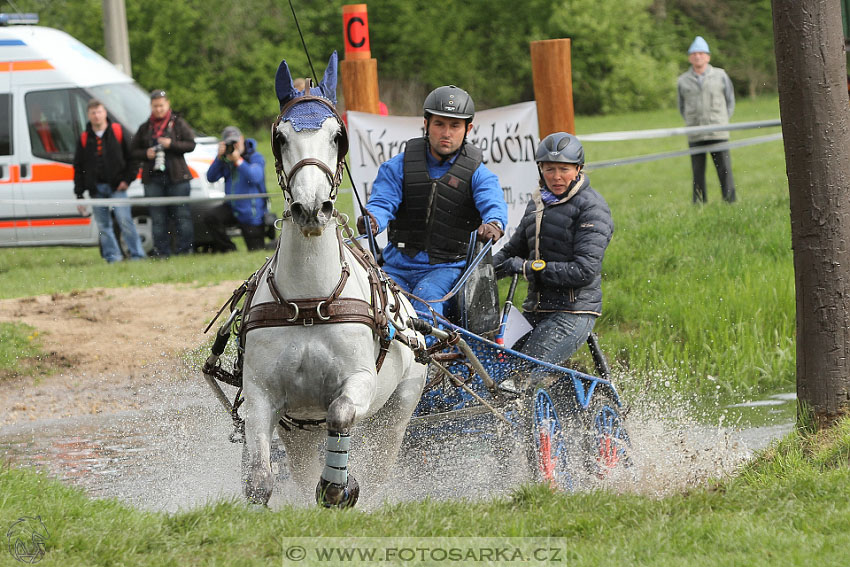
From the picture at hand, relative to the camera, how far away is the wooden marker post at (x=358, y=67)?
1062 centimetres

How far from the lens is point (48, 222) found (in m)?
15.9

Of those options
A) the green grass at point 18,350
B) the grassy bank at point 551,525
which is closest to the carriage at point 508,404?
the grassy bank at point 551,525

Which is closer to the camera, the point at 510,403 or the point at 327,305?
the point at 327,305

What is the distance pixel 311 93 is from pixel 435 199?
6.30ft

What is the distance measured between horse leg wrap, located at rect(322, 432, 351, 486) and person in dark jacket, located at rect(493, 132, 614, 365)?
1.99 metres

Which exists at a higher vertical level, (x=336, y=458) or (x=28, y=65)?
(x=28, y=65)

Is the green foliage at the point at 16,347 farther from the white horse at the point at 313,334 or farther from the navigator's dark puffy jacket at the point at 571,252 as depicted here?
the white horse at the point at 313,334

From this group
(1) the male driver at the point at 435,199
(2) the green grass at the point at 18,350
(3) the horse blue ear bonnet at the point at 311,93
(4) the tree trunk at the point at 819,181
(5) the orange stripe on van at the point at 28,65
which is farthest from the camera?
(5) the orange stripe on van at the point at 28,65

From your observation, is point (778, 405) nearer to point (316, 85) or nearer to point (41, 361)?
point (316, 85)

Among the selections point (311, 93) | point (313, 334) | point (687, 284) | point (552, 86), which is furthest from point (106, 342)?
point (311, 93)

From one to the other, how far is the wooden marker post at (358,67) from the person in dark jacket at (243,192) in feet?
15.7

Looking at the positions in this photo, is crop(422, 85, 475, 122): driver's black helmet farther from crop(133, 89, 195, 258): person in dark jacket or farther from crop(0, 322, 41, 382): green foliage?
crop(133, 89, 195, 258): person in dark jacket

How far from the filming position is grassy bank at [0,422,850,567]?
4723 millimetres

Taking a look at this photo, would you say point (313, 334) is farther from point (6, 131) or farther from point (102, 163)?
point (6, 131)
